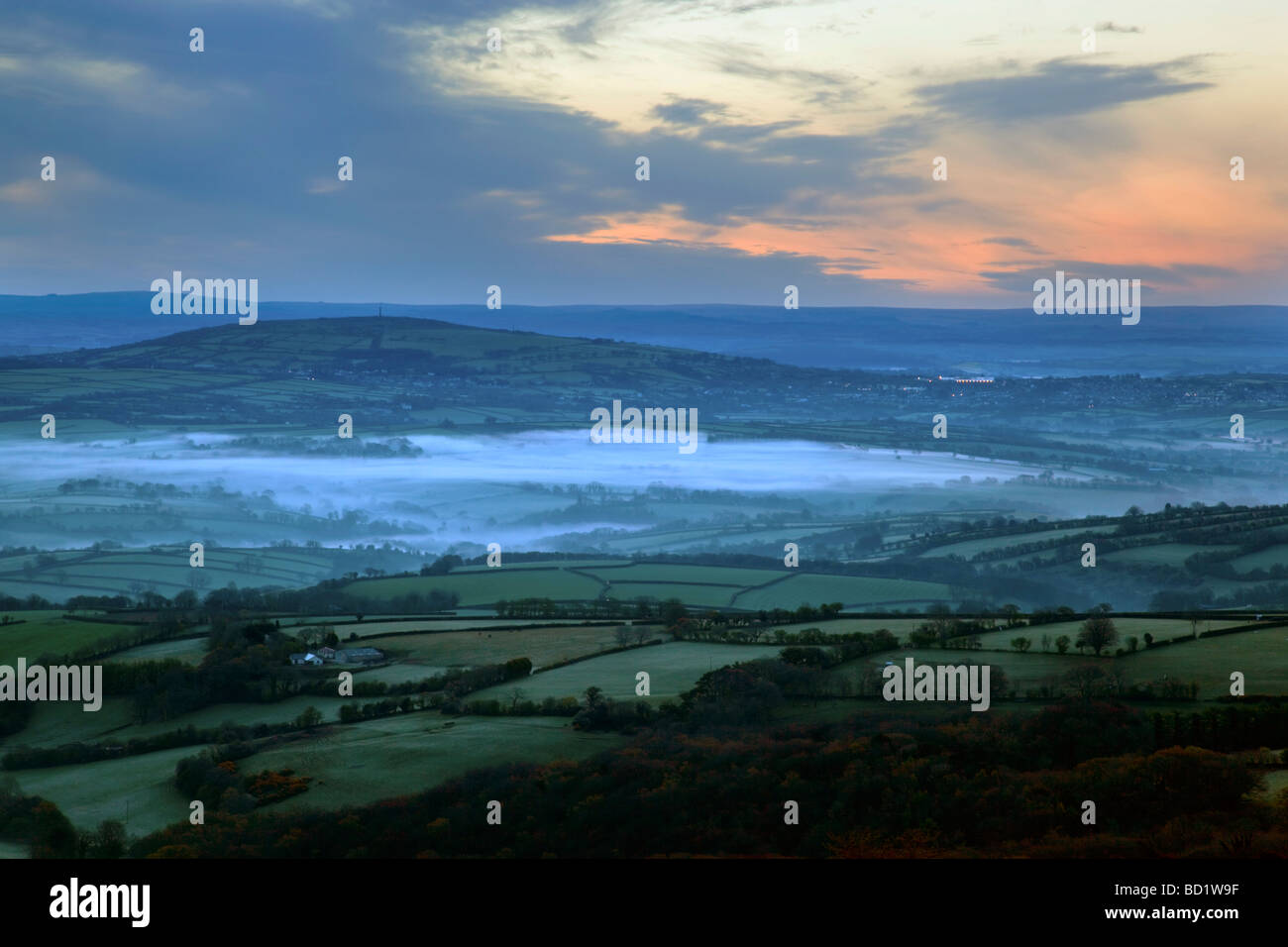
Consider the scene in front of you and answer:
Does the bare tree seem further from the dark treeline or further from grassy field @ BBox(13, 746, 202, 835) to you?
grassy field @ BBox(13, 746, 202, 835)

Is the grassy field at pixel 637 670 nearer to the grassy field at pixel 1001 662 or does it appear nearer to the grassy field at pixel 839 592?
the grassy field at pixel 1001 662

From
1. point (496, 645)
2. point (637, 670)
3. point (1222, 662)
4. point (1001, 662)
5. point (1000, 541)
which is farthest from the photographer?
point (1000, 541)

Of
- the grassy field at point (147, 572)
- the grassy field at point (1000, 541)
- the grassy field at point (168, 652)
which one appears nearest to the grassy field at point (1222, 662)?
the grassy field at point (168, 652)

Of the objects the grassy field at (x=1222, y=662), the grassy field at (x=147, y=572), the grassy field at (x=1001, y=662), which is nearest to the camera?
the grassy field at (x=1222, y=662)

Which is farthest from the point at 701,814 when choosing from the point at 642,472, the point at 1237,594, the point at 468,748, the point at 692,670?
the point at 642,472

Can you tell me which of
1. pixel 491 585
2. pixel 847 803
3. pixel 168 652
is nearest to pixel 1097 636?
pixel 847 803

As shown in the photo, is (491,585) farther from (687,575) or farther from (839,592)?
(839,592)
